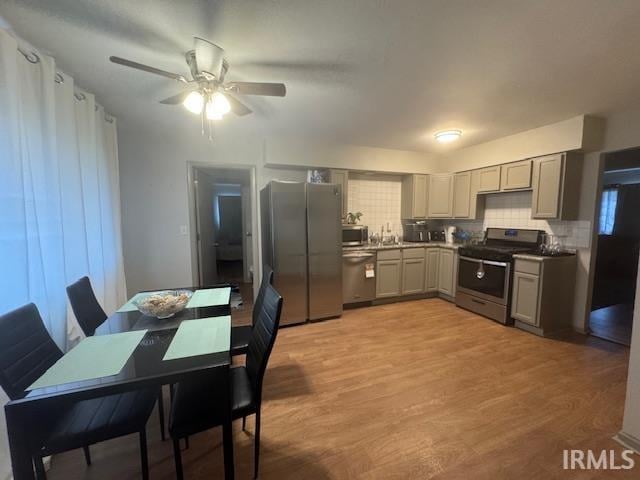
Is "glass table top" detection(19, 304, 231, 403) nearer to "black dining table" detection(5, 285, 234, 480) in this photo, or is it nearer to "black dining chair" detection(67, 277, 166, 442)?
"black dining table" detection(5, 285, 234, 480)

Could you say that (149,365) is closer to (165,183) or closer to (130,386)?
(130,386)

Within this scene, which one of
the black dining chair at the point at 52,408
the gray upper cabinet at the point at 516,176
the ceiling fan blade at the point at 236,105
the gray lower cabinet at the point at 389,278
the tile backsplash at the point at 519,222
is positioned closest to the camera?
the black dining chair at the point at 52,408

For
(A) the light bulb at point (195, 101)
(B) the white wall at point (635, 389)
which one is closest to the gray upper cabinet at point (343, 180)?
(A) the light bulb at point (195, 101)

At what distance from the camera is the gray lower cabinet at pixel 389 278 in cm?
392

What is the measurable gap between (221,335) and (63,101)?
82.2 inches

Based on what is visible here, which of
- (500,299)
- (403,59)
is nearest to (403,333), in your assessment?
(500,299)

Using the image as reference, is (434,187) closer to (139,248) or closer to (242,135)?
(242,135)

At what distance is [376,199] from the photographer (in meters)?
4.45

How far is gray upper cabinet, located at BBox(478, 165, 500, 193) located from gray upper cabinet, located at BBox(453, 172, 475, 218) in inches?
7.7

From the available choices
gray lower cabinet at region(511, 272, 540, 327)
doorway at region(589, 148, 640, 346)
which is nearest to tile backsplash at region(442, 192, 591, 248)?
gray lower cabinet at region(511, 272, 540, 327)

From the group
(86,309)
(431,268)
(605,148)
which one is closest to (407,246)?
(431,268)

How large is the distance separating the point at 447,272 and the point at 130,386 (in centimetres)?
412

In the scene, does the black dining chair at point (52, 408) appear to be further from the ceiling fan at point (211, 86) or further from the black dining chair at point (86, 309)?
the ceiling fan at point (211, 86)

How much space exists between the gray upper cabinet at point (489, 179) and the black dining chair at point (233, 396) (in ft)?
11.6
